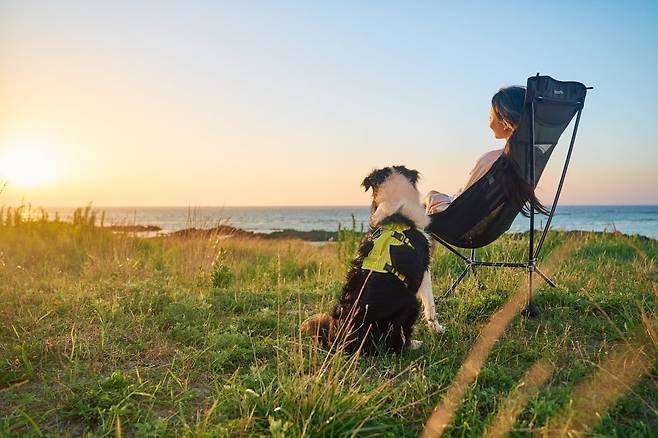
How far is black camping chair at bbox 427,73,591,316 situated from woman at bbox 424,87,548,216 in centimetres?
5

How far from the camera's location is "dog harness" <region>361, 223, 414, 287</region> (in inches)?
114

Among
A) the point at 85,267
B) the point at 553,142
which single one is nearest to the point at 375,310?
the point at 553,142

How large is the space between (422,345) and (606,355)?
3.49ft

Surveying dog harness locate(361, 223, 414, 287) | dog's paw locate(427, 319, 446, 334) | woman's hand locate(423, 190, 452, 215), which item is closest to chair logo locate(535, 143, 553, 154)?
woman's hand locate(423, 190, 452, 215)

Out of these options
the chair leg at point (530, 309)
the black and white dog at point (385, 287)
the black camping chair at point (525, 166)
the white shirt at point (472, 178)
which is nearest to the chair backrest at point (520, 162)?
the black camping chair at point (525, 166)

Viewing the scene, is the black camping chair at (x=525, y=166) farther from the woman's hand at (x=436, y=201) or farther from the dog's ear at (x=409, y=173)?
the dog's ear at (x=409, y=173)

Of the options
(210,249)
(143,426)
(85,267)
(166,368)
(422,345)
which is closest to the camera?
(143,426)

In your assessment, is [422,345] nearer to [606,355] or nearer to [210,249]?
[606,355]

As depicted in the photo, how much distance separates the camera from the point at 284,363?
240 cm

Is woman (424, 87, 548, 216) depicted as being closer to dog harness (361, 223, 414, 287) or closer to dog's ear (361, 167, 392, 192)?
dog's ear (361, 167, 392, 192)

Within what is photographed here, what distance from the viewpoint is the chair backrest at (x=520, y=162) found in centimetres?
345

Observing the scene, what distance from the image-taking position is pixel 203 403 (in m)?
2.33

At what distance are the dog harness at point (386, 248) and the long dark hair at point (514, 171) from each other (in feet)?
3.57

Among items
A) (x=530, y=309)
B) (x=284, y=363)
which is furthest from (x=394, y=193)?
(x=530, y=309)
